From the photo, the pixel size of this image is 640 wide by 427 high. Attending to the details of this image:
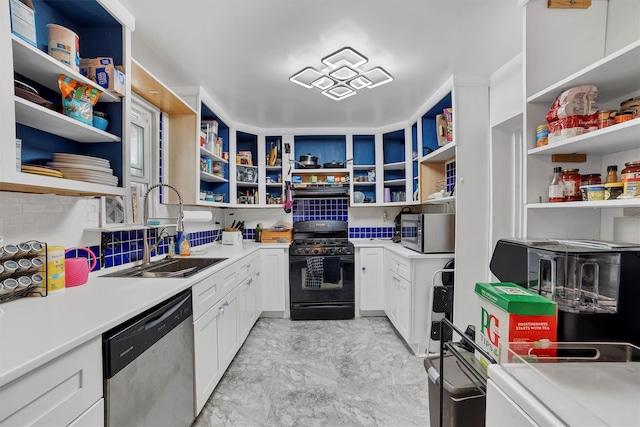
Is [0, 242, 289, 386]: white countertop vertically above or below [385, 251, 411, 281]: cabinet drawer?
above

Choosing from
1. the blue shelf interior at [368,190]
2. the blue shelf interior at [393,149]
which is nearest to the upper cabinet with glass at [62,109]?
the blue shelf interior at [368,190]

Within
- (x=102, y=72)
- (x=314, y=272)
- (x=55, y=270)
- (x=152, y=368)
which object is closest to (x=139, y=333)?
(x=152, y=368)

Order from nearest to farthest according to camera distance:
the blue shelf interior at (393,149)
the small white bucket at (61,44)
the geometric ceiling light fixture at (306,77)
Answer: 1. the small white bucket at (61,44)
2. the geometric ceiling light fixture at (306,77)
3. the blue shelf interior at (393,149)

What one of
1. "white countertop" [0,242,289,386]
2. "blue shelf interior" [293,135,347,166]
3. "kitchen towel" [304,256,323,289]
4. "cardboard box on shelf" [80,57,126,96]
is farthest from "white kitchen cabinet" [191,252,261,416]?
"blue shelf interior" [293,135,347,166]

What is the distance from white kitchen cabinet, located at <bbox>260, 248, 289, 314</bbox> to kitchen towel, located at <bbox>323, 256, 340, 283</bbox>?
47 cm

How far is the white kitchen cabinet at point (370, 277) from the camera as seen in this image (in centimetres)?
316

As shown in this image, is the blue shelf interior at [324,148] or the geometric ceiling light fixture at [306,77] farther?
the blue shelf interior at [324,148]

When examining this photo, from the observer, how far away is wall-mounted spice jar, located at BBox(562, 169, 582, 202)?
1221mm

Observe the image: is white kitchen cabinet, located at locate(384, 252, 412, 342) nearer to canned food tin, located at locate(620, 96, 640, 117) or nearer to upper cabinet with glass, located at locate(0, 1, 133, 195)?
canned food tin, located at locate(620, 96, 640, 117)

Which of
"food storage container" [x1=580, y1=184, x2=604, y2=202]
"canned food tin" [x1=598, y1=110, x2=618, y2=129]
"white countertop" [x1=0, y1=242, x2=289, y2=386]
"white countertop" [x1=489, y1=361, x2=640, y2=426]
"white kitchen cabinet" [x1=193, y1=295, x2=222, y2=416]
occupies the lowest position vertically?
"white kitchen cabinet" [x1=193, y1=295, x2=222, y2=416]

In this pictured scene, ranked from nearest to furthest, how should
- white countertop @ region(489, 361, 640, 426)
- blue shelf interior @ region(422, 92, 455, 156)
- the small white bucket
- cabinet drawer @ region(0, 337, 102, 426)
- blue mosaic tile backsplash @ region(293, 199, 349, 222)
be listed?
white countertop @ region(489, 361, 640, 426) < cabinet drawer @ region(0, 337, 102, 426) < the small white bucket < blue shelf interior @ region(422, 92, 455, 156) < blue mosaic tile backsplash @ region(293, 199, 349, 222)

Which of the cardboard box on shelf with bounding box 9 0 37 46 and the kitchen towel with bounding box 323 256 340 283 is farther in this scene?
the kitchen towel with bounding box 323 256 340 283

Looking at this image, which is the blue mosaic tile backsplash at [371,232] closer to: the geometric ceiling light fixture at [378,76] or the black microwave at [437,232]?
the black microwave at [437,232]

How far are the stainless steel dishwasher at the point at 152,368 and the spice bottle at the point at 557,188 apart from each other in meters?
1.91
